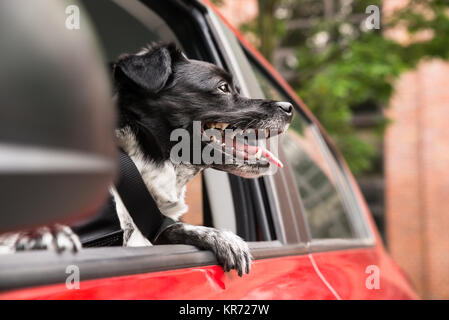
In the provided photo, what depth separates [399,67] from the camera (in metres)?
6.48

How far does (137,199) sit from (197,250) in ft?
1.02

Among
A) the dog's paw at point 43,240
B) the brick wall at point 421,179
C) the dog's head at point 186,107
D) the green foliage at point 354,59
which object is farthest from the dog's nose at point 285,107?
the brick wall at point 421,179

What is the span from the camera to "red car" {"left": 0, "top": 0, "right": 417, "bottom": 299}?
886mm

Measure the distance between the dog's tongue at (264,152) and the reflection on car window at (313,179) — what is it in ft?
1.09

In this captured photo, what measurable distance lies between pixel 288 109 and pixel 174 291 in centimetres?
92

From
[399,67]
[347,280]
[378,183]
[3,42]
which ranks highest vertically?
[399,67]

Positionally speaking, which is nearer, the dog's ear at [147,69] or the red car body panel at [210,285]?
the red car body panel at [210,285]

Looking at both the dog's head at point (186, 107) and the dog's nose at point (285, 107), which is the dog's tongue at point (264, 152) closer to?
the dog's head at point (186, 107)

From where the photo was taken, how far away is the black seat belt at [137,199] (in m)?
1.60

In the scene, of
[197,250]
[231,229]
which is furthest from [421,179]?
[197,250]

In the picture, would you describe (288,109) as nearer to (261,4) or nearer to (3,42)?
(3,42)

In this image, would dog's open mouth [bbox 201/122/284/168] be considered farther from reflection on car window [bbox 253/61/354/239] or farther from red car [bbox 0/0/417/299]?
reflection on car window [bbox 253/61/354/239]

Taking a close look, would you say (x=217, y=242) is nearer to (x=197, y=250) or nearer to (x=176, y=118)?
(x=197, y=250)

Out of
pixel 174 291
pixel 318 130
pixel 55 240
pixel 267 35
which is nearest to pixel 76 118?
pixel 55 240
